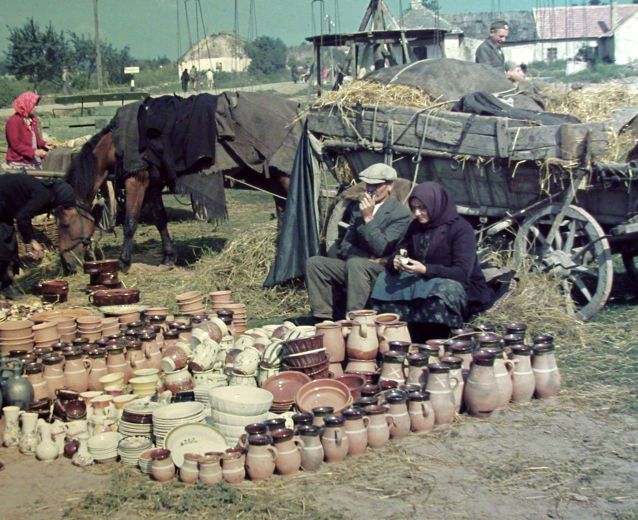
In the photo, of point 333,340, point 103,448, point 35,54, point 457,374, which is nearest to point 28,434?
point 103,448

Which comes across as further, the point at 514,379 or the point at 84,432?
the point at 514,379

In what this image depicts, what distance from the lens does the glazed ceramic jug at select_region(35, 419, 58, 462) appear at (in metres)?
4.79

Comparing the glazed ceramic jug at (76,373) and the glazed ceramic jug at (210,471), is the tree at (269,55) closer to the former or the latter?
the glazed ceramic jug at (76,373)

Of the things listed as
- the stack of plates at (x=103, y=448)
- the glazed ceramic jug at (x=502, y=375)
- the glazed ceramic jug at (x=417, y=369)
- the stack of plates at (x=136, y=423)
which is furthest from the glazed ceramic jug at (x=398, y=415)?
the stack of plates at (x=103, y=448)

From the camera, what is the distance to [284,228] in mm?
8086

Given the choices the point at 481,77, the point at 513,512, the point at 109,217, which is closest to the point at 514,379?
the point at 513,512

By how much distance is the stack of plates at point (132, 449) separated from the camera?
466 centimetres

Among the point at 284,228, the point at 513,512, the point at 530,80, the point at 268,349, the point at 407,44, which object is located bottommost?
the point at 513,512

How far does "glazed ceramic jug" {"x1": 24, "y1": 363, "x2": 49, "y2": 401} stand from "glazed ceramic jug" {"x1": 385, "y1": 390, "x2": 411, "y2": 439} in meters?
2.19

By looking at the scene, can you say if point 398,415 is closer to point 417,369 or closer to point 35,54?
point 417,369

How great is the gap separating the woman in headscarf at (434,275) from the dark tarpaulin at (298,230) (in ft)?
5.44

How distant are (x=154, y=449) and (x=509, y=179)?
12.6 ft

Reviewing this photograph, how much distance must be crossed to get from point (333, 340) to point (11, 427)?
2031mm

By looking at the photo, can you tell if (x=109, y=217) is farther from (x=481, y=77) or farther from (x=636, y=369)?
(x=636, y=369)
